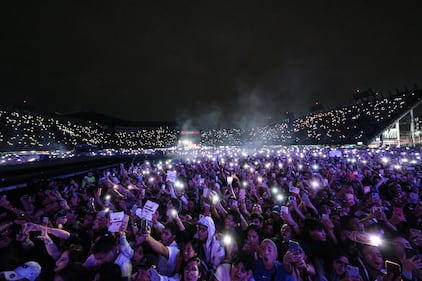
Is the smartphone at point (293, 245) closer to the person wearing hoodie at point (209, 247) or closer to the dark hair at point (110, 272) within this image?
the person wearing hoodie at point (209, 247)

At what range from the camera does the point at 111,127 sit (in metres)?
76.5

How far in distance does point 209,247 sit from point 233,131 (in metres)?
89.6

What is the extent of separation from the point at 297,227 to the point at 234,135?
3421 inches

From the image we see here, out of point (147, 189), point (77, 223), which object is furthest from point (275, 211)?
point (147, 189)

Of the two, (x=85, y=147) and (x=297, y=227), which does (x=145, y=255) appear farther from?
(x=85, y=147)

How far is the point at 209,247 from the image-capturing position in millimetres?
4090

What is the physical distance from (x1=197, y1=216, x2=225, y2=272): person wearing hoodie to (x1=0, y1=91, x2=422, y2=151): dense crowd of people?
1617 inches

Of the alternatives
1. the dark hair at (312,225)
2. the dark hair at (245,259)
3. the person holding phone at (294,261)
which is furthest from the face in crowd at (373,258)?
the dark hair at (245,259)

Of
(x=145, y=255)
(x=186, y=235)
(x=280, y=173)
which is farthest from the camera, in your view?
(x=280, y=173)

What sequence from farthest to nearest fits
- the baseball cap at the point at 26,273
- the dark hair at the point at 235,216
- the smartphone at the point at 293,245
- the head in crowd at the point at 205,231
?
the dark hair at the point at 235,216 < the head in crowd at the point at 205,231 < the smartphone at the point at 293,245 < the baseball cap at the point at 26,273

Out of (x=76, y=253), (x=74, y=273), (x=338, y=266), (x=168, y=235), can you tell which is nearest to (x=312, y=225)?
(x=338, y=266)

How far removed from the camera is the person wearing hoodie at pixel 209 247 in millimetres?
3861

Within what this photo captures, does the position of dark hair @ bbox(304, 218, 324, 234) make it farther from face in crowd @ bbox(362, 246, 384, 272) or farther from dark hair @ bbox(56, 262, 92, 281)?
dark hair @ bbox(56, 262, 92, 281)

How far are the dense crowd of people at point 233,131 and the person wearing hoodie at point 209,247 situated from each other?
1617 inches
